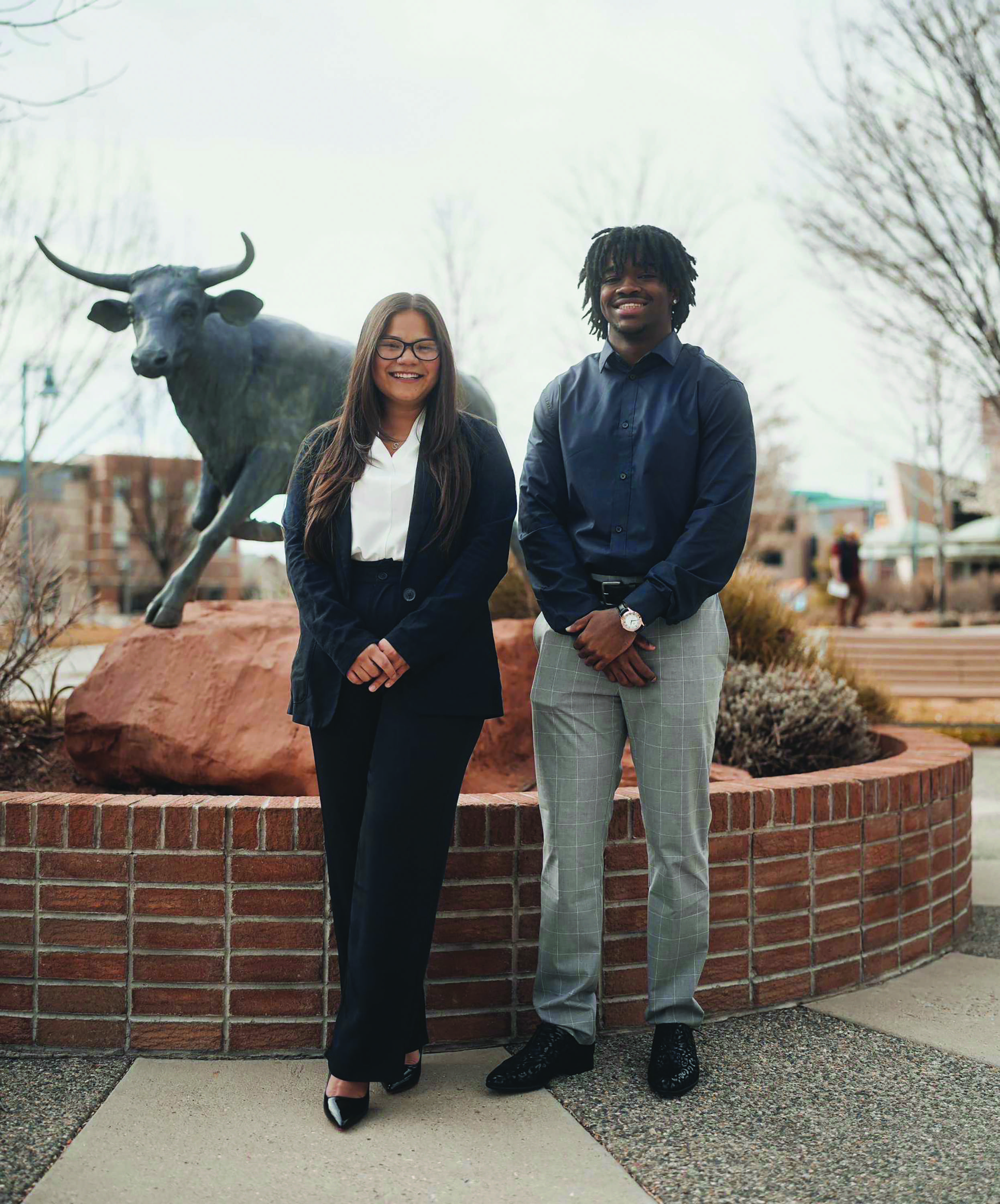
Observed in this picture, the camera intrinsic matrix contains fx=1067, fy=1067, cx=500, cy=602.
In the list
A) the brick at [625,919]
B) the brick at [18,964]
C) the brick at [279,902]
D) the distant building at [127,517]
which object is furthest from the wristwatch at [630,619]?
the distant building at [127,517]

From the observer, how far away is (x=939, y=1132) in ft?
8.22

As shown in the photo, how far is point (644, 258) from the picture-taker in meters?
2.88

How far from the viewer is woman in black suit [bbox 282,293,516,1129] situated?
2.56 m

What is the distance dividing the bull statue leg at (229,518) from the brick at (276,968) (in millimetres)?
1845

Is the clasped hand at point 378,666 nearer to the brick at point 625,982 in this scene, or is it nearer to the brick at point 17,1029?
the brick at point 625,982

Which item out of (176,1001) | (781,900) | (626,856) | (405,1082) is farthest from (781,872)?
(176,1001)

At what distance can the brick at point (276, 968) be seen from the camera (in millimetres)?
2945

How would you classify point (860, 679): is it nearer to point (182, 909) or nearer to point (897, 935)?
point (897, 935)

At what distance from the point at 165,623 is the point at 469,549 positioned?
219 centimetres

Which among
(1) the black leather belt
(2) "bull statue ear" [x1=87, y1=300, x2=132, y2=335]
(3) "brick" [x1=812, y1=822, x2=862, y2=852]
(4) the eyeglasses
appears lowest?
(3) "brick" [x1=812, y1=822, x2=862, y2=852]

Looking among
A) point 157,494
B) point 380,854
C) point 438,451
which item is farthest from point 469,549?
point 157,494

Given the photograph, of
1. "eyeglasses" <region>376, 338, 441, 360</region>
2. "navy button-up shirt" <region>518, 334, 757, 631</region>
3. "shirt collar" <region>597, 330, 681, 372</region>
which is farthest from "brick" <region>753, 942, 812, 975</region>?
"eyeglasses" <region>376, 338, 441, 360</region>

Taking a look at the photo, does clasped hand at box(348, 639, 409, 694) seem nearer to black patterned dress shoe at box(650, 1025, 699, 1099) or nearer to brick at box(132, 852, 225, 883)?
brick at box(132, 852, 225, 883)

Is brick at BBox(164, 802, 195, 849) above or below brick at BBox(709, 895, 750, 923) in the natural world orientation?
above
